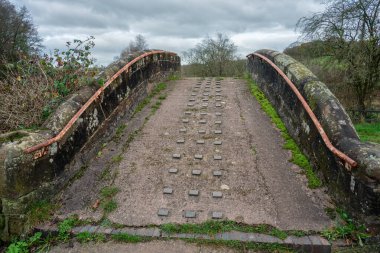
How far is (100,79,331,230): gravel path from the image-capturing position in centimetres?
410

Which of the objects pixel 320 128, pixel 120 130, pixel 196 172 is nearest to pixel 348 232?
pixel 320 128

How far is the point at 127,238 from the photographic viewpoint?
3771mm

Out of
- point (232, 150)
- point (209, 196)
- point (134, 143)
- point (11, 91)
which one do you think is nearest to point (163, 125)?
point (134, 143)

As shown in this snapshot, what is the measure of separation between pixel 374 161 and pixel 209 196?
214 cm

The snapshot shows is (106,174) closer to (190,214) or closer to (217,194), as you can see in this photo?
(190,214)

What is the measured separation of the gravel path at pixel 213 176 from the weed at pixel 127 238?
23cm

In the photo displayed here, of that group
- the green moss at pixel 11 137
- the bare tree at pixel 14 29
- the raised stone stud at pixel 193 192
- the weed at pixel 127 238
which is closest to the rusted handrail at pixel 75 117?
the green moss at pixel 11 137

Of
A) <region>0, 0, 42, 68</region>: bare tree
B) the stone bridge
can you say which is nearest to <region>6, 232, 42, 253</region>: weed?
the stone bridge

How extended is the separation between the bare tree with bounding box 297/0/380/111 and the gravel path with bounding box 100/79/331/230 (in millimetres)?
9129

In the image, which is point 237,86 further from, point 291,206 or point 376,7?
point 376,7

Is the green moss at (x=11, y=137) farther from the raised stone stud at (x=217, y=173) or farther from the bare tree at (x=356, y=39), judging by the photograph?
the bare tree at (x=356, y=39)

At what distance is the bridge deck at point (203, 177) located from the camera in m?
4.12

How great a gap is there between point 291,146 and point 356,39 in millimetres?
11101

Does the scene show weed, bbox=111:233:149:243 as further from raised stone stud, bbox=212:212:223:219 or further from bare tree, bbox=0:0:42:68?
bare tree, bbox=0:0:42:68
